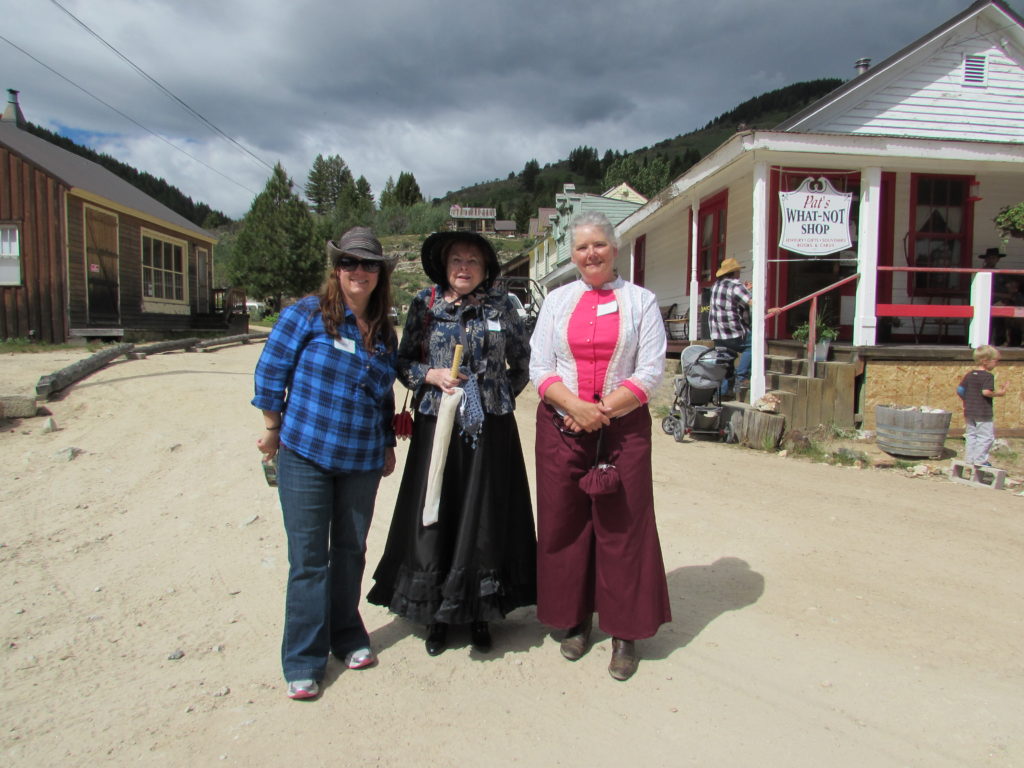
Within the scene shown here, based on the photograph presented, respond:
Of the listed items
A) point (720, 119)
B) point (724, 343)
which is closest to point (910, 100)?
point (724, 343)

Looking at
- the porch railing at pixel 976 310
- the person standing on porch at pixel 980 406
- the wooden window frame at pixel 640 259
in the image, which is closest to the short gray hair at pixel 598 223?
the person standing on porch at pixel 980 406

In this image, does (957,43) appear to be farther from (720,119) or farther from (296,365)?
(720,119)

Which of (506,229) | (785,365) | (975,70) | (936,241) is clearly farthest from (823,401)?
(506,229)

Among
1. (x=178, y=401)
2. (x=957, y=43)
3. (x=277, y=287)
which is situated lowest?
(x=178, y=401)

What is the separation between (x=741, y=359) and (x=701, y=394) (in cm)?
173

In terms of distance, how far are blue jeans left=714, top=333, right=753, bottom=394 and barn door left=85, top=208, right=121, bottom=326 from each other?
13290 mm

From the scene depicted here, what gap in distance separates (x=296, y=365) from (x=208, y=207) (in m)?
131

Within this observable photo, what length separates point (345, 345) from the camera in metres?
2.54

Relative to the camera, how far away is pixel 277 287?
3136 centimetres

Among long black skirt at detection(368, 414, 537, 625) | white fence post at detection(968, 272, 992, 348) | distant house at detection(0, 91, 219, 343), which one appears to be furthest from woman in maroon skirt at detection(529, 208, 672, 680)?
distant house at detection(0, 91, 219, 343)

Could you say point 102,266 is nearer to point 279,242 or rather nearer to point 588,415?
point 588,415

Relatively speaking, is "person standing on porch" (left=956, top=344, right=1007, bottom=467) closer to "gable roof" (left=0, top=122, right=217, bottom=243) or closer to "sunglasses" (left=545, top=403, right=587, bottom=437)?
"sunglasses" (left=545, top=403, right=587, bottom=437)

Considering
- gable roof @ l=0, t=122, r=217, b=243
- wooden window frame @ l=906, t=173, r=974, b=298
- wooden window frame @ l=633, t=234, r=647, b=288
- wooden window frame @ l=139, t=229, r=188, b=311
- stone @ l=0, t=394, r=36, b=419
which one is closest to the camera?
stone @ l=0, t=394, r=36, b=419

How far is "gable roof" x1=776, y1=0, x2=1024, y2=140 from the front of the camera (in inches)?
415
